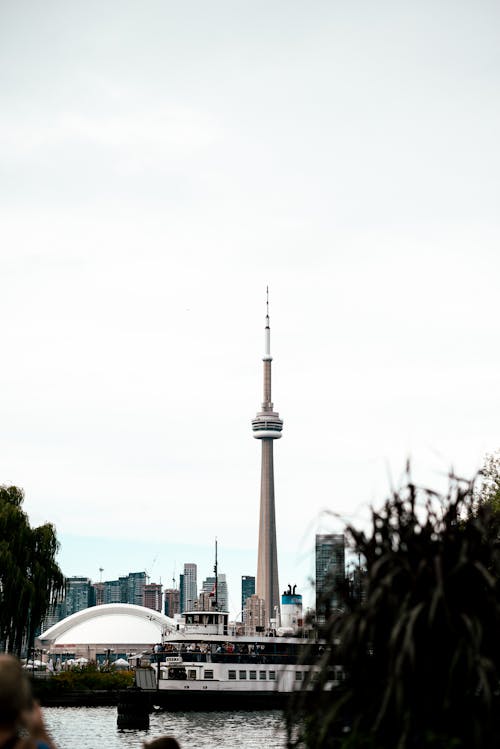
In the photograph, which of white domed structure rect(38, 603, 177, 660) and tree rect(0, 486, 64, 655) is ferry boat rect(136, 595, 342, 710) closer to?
tree rect(0, 486, 64, 655)

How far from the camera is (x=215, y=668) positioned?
280 ft

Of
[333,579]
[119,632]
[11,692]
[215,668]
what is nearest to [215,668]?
[215,668]

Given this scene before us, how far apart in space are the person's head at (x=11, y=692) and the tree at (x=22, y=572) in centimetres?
5493

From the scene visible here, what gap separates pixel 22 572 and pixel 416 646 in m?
51.2

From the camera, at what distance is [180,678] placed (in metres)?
82.8

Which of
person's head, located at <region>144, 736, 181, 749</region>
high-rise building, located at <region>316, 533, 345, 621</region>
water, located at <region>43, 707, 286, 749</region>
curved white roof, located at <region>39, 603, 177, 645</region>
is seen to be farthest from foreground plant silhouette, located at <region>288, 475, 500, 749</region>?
curved white roof, located at <region>39, 603, 177, 645</region>

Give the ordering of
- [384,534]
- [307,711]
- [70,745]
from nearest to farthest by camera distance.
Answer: [384,534], [307,711], [70,745]

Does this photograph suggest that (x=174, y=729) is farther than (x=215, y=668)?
No

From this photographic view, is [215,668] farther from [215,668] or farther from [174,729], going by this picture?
[174,729]

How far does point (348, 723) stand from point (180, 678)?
73.2 metres

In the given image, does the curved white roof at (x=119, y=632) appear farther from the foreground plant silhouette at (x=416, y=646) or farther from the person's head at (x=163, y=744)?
the person's head at (x=163, y=744)

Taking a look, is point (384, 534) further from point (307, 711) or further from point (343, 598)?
point (307, 711)

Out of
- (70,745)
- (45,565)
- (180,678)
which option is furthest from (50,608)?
(180,678)

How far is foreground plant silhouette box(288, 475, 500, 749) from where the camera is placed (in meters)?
11.2
